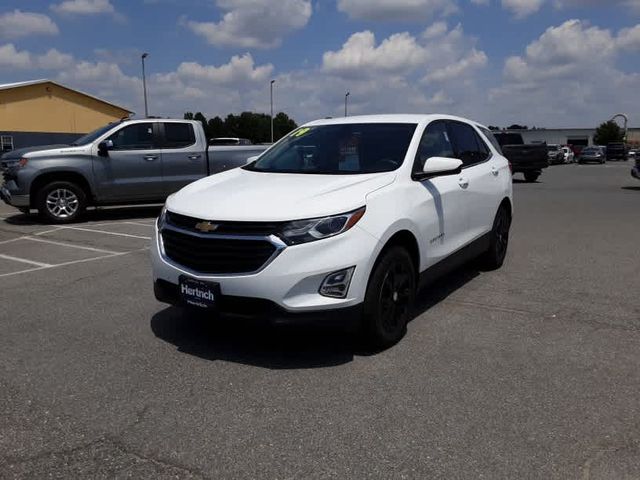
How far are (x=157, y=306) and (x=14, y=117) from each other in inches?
1686

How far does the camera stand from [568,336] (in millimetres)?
4664

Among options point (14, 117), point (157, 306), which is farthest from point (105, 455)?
point (14, 117)

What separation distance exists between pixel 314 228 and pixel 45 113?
45.9 m

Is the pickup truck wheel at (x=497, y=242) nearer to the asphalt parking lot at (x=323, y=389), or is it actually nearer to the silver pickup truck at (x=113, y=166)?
the asphalt parking lot at (x=323, y=389)

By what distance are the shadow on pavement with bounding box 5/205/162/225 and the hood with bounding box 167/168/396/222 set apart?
7.70 meters

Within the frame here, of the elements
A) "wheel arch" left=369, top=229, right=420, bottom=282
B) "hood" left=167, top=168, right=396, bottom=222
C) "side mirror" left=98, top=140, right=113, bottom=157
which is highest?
"side mirror" left=98, top=140, right=113, bottom=157

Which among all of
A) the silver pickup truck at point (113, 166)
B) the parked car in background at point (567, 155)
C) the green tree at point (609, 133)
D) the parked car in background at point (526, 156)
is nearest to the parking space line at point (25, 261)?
the silver pickup truck at point (113, 166)

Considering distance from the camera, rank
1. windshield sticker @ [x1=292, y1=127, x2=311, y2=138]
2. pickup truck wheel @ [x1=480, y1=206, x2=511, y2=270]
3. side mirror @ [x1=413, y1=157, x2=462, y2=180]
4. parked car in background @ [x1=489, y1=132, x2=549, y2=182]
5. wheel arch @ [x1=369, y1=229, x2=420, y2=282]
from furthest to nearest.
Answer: parked car in background @ [x1=489, y1=132, x2=549, y2=182] < pickup truck wheel @ [x1=480, y1=206, x2=511, y2=270] < windshield sticker @ [x1=292, y1=127, x2=311, y2=138] < side mirror @ [x1=413, y1=157, x2=462, y2=180] < wheel arch @ [x1=369, y1=229, x2=420, y2=282]

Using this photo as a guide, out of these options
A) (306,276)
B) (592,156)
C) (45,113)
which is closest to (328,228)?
(306,276)

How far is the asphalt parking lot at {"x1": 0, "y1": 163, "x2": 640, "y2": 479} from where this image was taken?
289cm

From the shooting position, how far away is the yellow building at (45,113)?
41.4m

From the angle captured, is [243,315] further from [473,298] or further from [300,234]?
[473,298]

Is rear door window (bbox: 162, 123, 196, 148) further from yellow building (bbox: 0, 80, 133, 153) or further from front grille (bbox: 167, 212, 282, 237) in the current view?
yellow building (bbox: 0, 80, 133, 153)

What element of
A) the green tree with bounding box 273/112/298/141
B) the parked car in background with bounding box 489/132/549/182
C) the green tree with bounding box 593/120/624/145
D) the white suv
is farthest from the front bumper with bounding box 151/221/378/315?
the green tree with bounding box 593/120/624/145
